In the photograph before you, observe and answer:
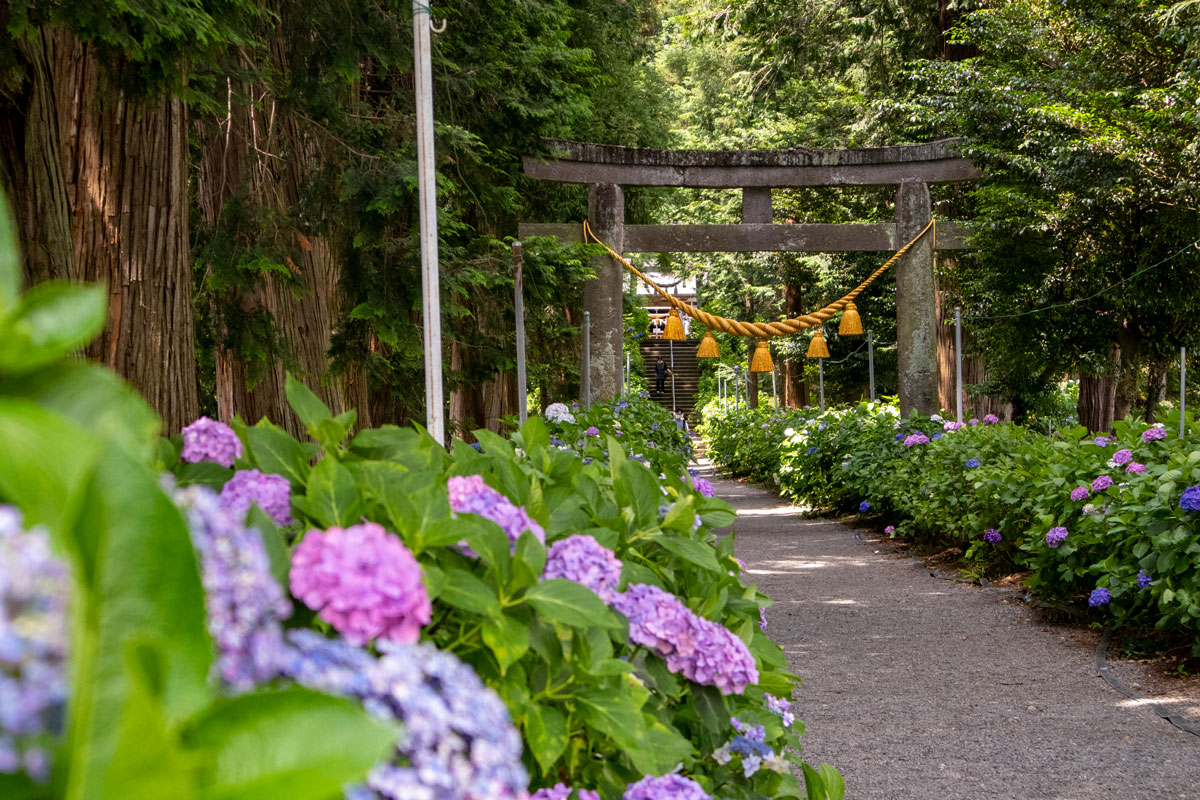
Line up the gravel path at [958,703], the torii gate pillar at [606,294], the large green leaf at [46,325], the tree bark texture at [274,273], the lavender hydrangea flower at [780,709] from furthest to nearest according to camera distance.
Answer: the torii gate pillar at [606,294]
the tree bark texture at [274,273]
the gravel path at [958,703]
the lavender hydrangea flower at [780,709]
the large green leaf at [46,325]

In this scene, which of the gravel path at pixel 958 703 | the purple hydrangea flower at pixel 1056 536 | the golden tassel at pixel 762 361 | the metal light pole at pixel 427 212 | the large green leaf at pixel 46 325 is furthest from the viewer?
the golden tassel at pixel 762 361

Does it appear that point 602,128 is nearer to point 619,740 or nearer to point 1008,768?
point 1008,768

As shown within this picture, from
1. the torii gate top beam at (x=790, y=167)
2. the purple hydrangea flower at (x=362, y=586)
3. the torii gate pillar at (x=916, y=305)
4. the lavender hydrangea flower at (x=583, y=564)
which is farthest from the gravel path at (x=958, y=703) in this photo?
the torii gate top beam at (x=790, y=167)

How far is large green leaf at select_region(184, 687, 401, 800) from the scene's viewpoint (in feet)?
1.51

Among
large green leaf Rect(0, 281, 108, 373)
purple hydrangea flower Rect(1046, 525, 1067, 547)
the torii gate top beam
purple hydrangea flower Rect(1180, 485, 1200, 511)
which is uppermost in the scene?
the torii gate top beam

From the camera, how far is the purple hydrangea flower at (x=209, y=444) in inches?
50.5

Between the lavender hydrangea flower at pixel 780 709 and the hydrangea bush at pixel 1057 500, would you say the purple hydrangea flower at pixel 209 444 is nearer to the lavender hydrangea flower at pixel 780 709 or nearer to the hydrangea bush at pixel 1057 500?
the lavender hydrangea flower at pixel 780 709

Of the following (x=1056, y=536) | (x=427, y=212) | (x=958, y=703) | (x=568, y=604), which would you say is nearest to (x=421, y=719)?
(x=568, y=604)

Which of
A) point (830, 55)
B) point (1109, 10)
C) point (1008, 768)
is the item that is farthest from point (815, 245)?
point (1008, 768)

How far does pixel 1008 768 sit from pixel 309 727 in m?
3.77

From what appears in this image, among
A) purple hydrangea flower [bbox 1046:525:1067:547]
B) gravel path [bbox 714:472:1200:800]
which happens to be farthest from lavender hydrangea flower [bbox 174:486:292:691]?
purple hydrangea flower [bbox 1046:525:1067:547]

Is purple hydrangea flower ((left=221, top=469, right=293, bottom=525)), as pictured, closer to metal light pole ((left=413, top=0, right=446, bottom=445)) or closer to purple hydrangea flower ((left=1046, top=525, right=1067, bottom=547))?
metal light pole ((left=413, top=0, right=446, bottom=445))

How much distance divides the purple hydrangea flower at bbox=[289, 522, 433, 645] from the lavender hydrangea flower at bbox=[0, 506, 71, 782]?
0.36m

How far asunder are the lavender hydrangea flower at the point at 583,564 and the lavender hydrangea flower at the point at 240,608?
2.11 feet
